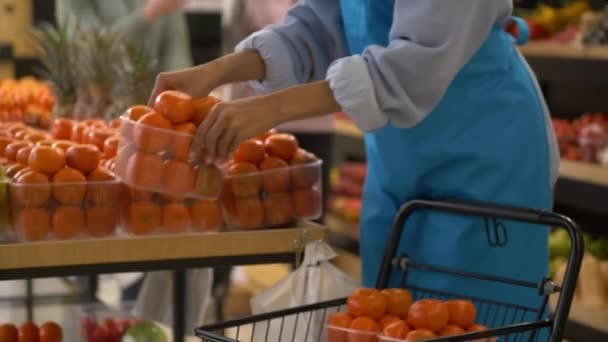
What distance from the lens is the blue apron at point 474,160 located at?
236 centimetres

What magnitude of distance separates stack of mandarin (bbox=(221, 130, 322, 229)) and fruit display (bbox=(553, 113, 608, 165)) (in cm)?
229

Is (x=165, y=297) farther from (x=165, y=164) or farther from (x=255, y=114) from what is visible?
(x=255, y=114)

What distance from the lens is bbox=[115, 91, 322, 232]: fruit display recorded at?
2135 mm

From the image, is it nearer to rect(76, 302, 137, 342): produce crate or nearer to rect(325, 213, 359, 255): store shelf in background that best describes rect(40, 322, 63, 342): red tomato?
rect(76, 302, 137, 342): produce crate

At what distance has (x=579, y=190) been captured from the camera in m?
4.44

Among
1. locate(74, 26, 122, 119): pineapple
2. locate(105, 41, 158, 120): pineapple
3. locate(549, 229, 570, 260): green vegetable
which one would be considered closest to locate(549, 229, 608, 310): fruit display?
locate(549, 229, 570, 260): green vegetable

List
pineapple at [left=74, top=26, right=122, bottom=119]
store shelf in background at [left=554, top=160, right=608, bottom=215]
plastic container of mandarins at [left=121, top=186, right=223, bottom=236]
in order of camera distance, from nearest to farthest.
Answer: plastic container of mandarins at [left=121, top=186, right=223, bottom=236]
pineapple at [left=74, top=26, right=122, bottom=119]
store shelf in background at [left=554, top=160, right=608, bottom=215]

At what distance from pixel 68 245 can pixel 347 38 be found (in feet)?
2.46

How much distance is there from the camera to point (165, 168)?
2.15 metres

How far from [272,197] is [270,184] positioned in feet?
0.09

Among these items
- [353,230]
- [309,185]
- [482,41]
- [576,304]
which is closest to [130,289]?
[353,230]

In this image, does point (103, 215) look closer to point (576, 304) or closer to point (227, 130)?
point (227, 130)

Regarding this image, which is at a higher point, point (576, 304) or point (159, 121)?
point (159, 121)

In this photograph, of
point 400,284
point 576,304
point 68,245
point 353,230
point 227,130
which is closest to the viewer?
point 227,130
